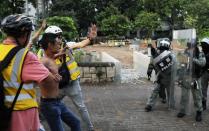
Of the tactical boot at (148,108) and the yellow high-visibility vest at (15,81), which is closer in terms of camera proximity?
the yellow high-visibility vest at (15,81)

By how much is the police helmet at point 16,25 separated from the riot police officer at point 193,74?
5178 millimetres

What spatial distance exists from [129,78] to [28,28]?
37.6 feet

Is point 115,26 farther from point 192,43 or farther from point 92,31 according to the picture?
point 92,31

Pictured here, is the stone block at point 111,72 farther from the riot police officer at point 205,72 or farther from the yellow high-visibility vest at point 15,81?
the yellow high-visibility vest at point 15,81

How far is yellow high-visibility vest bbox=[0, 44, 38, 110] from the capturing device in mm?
3582

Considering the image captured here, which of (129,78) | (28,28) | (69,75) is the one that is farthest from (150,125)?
(129,78)

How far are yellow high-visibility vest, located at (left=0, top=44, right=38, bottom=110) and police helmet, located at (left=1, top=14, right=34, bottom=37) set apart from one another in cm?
13

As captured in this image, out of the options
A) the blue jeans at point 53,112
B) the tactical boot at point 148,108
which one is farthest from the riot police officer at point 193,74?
the blue jeans at point 53,112

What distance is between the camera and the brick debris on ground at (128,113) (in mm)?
7941

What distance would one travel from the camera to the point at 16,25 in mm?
3676

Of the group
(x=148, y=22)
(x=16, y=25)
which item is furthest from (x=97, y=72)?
(x=148, y=22)

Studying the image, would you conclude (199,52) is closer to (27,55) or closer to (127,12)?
(27,55)

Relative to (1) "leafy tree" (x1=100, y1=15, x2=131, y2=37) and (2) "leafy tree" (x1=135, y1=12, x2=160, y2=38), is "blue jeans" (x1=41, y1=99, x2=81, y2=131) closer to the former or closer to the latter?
(1) "leafy tree" (x1=100, y1=15, x2=131, y2=37)

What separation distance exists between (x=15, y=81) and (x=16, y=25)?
1.48ft
